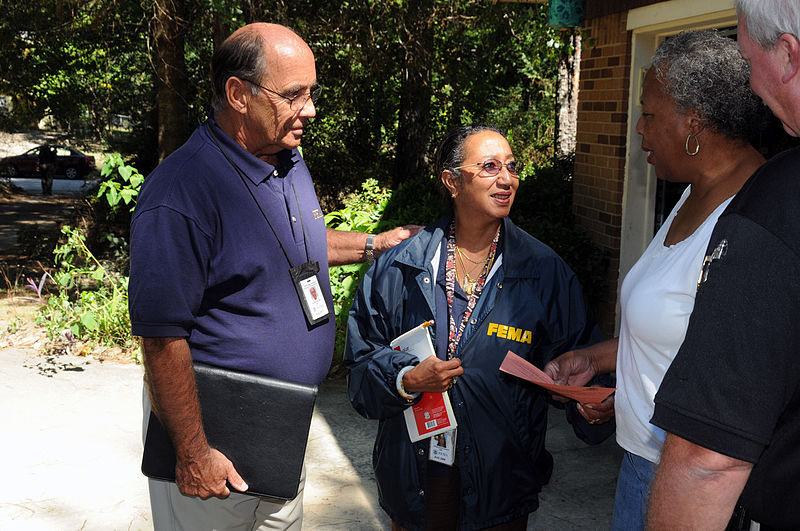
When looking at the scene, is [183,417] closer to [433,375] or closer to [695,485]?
[433,375]

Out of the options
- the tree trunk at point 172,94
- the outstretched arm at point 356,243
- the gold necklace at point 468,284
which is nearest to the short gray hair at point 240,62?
the outstretched arm at point 356,243

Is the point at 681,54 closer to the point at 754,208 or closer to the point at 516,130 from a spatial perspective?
the point at 754,208

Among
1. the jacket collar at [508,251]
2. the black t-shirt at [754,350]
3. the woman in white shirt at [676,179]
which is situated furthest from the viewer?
the jacket collar at [508,251]

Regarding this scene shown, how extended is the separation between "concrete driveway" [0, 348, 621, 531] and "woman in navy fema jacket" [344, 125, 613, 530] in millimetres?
1581

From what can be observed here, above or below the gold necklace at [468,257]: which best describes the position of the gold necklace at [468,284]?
below

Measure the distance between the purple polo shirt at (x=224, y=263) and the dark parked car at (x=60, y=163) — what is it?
28958 millimetres

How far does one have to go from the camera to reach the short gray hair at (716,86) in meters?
2.14

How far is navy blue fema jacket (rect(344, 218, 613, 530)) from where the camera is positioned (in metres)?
2.74

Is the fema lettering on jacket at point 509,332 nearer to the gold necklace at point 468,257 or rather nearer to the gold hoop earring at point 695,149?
the gold necklace at point 468,257

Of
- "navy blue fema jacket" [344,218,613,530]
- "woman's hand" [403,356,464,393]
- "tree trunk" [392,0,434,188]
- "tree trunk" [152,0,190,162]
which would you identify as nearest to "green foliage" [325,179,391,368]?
"navy blue fema jacket" [344,218,613,530]

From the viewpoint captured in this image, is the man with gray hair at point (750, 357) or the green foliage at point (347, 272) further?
the green foliage at point (347, 272)

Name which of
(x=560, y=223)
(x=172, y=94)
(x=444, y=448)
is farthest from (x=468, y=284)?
(x=172, y=94)

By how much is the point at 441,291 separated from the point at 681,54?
1.20 metres

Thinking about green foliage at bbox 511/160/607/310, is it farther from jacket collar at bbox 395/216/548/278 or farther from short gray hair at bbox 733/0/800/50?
short gray hair at bbox 733/0/800/50
